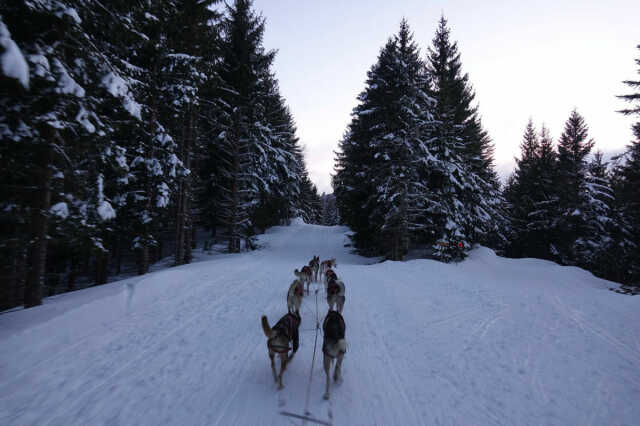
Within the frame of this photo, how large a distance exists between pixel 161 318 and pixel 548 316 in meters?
10.2

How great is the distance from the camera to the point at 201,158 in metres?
17.6

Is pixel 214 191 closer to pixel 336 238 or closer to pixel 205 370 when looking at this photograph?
pixel 336 238

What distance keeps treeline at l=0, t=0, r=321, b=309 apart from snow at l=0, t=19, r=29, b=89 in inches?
0.7

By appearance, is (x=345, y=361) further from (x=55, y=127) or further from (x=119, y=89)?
(x=119, y=89)

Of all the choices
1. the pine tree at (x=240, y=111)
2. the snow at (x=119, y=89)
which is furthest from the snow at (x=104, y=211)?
the pine tree at (x=240, y=111)

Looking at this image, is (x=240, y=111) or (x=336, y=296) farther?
(x=240, y=111)

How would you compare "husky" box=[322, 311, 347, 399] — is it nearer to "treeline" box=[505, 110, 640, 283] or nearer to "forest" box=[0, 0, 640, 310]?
"forest" box=[0, 0, 640, 310]

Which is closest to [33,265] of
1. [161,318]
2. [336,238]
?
[161,318]

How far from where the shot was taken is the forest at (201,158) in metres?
6.30

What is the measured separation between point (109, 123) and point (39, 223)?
3.35 meters

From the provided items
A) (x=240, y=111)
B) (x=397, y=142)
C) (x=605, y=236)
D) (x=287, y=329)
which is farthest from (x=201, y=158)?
(x=605, y=236)

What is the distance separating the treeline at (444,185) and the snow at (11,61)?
564 inches

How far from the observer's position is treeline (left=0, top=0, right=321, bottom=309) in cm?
561

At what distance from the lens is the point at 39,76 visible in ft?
17.0
